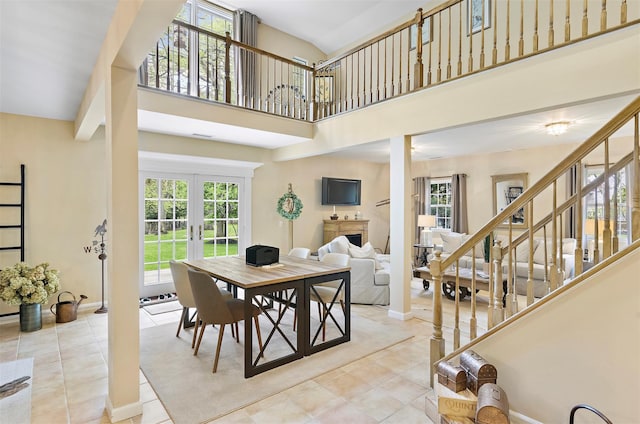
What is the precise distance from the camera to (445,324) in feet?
13.4

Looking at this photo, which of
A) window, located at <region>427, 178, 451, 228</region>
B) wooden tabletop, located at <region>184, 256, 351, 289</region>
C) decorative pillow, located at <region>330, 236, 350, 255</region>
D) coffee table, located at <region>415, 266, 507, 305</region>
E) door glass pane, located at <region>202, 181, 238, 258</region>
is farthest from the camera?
window, located at <region>427, 178, 451, 228</region>

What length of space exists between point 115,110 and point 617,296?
10.3ft

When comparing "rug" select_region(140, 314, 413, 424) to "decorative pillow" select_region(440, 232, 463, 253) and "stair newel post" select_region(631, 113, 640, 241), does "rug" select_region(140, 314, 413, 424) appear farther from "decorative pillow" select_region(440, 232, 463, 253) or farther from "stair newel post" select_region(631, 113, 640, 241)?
"decorative pillow" select_region(440, 232, 463, 253)

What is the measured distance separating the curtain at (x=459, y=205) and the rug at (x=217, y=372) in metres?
4.22

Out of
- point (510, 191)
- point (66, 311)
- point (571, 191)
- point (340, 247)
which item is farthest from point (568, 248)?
point (66, 311)

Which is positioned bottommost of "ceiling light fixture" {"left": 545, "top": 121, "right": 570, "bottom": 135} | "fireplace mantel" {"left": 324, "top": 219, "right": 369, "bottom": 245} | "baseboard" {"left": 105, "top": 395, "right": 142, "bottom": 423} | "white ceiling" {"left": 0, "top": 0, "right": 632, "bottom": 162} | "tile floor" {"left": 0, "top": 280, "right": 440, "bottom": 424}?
"tile floor" {"left": 0, "top": 280, "right": 440, "bottom": 424}

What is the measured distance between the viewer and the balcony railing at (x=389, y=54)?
13.0 ft

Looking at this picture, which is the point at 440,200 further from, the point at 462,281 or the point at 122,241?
the point at 122,241

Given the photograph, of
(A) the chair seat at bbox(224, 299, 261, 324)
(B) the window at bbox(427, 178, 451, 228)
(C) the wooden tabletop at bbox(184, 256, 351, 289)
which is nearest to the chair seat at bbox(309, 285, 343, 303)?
(C) the wooden tabletop at bbox(184, 256, 351, 289)

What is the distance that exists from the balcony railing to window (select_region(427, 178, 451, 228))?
2999 millimetres

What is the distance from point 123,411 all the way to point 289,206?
457 cm

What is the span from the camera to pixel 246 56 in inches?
233

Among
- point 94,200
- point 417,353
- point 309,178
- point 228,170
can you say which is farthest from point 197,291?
point 309,178

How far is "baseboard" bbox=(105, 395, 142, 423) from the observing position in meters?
2.18
